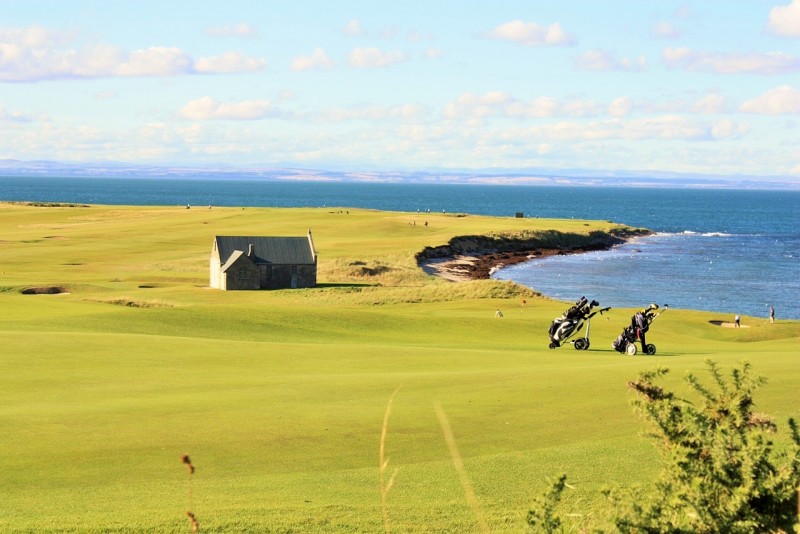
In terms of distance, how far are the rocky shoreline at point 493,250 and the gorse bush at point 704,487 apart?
270ft

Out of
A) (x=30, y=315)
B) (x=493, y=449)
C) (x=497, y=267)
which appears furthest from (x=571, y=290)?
(x=493, y=449)

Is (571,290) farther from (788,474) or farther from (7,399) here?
(788,474)

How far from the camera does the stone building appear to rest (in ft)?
245

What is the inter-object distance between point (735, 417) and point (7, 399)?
56.2 feet

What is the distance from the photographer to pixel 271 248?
77.1 m

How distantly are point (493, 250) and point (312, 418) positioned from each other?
342 feet

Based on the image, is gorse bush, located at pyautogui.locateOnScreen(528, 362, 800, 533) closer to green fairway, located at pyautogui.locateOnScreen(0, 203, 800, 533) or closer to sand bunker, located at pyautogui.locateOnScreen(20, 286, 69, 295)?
green fairway, located at pyautogui.locateOnScreen(0, 203, 800, 533)

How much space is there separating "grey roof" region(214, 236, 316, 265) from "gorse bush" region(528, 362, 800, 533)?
221 ft

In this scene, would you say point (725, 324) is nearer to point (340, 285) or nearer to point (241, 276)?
point (340, 285)

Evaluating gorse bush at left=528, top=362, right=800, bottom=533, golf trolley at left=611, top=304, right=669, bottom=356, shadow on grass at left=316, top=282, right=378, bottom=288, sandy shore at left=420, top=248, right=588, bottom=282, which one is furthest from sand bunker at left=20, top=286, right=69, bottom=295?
gorse bush at left=528, top=362, right=800, bottom=533

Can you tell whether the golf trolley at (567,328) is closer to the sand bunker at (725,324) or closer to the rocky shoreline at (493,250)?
the sand bunker at (725,324)

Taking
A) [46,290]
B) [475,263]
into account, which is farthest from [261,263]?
[475,263]

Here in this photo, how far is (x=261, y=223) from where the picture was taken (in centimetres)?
13888

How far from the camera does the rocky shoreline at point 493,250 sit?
100194 mm
